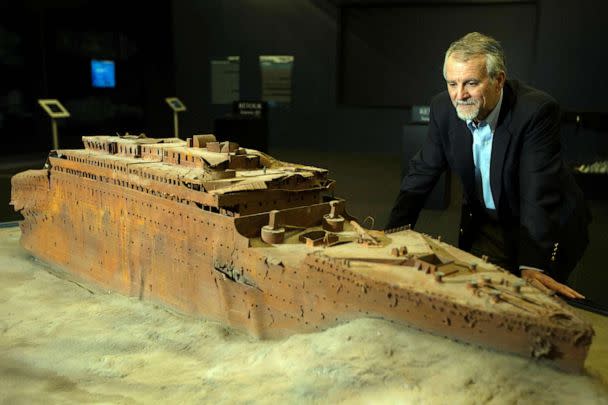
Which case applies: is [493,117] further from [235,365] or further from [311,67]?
[311,67]

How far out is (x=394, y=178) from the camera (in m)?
16.7

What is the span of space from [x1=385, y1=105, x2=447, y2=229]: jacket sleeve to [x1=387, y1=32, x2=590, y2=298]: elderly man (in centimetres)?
7

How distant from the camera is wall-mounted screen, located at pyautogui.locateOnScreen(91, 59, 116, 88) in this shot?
17422 mm

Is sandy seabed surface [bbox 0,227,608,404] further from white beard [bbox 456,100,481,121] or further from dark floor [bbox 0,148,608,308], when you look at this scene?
dark floor [bbox 0,148,608,308]

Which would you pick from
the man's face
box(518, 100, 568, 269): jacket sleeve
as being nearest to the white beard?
the man's face

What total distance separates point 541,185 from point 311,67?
15166 mm

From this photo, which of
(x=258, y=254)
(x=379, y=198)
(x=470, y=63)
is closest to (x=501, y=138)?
(x=470, y=63)

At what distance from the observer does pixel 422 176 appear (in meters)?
7.35

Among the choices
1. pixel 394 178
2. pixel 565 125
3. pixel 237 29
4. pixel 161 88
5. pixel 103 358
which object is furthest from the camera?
pixel 237 29

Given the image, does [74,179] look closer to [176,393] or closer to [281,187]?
[281,187]

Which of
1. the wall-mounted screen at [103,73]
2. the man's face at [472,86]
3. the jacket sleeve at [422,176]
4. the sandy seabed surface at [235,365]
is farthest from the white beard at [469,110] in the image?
the wall-mounted screen at [103,73]

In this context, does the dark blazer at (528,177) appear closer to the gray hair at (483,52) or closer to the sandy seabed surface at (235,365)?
the gray hair at (483,52)

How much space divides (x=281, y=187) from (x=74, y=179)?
4.54 meters

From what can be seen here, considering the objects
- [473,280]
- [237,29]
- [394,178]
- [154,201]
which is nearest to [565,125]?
[394,178]
